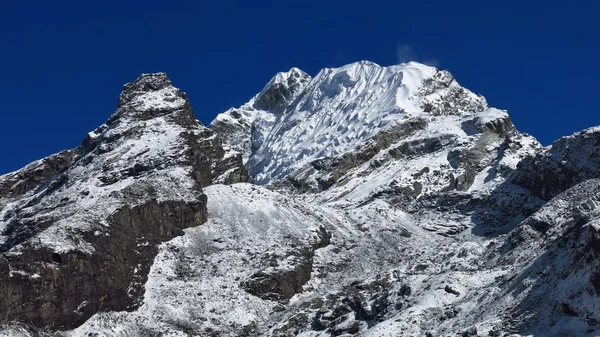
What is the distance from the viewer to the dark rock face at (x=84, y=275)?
252 feet

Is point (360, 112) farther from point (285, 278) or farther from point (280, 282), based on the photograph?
point (280, 282)

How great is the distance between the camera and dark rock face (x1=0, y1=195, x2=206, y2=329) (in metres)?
76.9

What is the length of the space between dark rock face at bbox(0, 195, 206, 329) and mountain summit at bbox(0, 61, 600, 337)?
14 centimetres

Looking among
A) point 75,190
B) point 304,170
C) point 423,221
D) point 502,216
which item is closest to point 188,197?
point 75,190

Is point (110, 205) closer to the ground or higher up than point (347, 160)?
closer to the ground

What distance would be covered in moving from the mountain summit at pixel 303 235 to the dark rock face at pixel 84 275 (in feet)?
0.47

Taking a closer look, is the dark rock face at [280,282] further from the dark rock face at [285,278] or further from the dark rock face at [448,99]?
the dark rock face at [448,99]

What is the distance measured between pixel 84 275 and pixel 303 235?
999 inches

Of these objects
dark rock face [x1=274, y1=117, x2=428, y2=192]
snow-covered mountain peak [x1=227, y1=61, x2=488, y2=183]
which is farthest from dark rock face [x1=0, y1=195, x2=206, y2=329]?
snow-covered mountain peak [x1=227, y1=61, x2=488, y2=183]

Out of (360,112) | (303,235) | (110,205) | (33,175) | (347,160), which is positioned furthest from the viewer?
(360,112)

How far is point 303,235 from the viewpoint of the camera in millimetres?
100125

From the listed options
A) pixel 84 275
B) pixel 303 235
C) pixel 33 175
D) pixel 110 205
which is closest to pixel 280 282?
pixel 303 235

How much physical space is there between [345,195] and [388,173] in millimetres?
8372

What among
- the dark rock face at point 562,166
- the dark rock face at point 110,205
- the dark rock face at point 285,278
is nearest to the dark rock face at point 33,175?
the dark rock face at point 110,205
